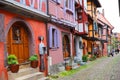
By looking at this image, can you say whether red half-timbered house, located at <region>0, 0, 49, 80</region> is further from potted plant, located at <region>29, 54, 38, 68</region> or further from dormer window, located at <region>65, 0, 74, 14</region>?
dormer window, located at <region>65, 0, 74, 14</region>

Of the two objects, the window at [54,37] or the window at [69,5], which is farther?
the window at [69,5]

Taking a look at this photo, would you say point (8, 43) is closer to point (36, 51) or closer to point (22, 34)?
point (22, 34)

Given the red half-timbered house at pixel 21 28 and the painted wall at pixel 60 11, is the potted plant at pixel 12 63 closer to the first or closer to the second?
the red half-timbered house at pixel 21 28

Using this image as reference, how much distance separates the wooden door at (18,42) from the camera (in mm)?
13452

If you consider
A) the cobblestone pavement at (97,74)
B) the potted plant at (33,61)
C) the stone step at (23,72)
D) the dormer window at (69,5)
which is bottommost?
the cobblestone pavement at (97,74)

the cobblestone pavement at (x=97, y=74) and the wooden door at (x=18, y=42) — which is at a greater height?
the wooden door at (x=18, y=42)

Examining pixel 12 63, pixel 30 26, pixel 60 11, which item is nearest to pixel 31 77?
pixel 12 63

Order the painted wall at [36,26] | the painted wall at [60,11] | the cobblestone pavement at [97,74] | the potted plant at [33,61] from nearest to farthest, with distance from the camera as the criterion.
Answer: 1. the painted wall at [36,26]
2. the potted plant at [33,61]
3. the cobblestone pavement at [97,74]
4. the painted wall at [60,11]

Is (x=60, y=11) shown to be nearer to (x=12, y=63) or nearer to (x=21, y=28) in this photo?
(x=21, y=28)

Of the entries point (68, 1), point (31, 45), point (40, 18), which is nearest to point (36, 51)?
point (31, 45)

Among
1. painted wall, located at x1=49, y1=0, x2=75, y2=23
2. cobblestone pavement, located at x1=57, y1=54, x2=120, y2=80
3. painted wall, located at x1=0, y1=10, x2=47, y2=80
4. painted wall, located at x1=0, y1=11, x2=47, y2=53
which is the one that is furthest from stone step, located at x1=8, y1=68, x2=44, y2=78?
painted wall, located at x1=49, y1=0, x2=75, y2=23

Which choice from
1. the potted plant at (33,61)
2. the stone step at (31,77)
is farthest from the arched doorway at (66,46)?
the stone step at (31,77)

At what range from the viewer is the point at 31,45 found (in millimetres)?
15305

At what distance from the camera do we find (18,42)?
14398mm
